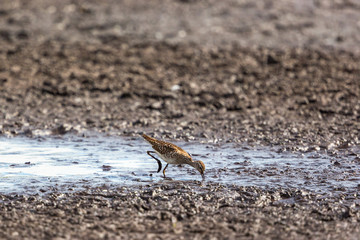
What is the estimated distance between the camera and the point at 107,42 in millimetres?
17797

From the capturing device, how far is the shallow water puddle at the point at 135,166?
301 inches

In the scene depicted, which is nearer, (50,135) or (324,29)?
(50,135)

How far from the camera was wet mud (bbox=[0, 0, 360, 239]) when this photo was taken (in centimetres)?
641

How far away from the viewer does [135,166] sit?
8.49 m

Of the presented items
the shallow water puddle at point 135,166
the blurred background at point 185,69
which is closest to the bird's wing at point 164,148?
the shallow water puddle at point 135,166

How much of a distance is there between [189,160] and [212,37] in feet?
36.5

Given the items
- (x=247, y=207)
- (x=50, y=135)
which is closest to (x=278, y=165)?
(x=247, y=207)

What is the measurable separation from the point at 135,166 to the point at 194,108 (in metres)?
3.93

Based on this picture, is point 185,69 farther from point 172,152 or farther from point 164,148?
point 172,152

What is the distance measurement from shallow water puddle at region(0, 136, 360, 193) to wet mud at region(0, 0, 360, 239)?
5 cm

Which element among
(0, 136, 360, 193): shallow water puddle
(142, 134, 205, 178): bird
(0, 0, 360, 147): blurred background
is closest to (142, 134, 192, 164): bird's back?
(142, 134, 205, 178): bird

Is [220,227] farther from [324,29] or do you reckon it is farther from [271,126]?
[324,29]

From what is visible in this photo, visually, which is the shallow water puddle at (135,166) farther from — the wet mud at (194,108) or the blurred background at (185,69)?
the blurred background at (185,69)

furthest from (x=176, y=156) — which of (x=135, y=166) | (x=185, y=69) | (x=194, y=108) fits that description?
(x=185, y=69)
